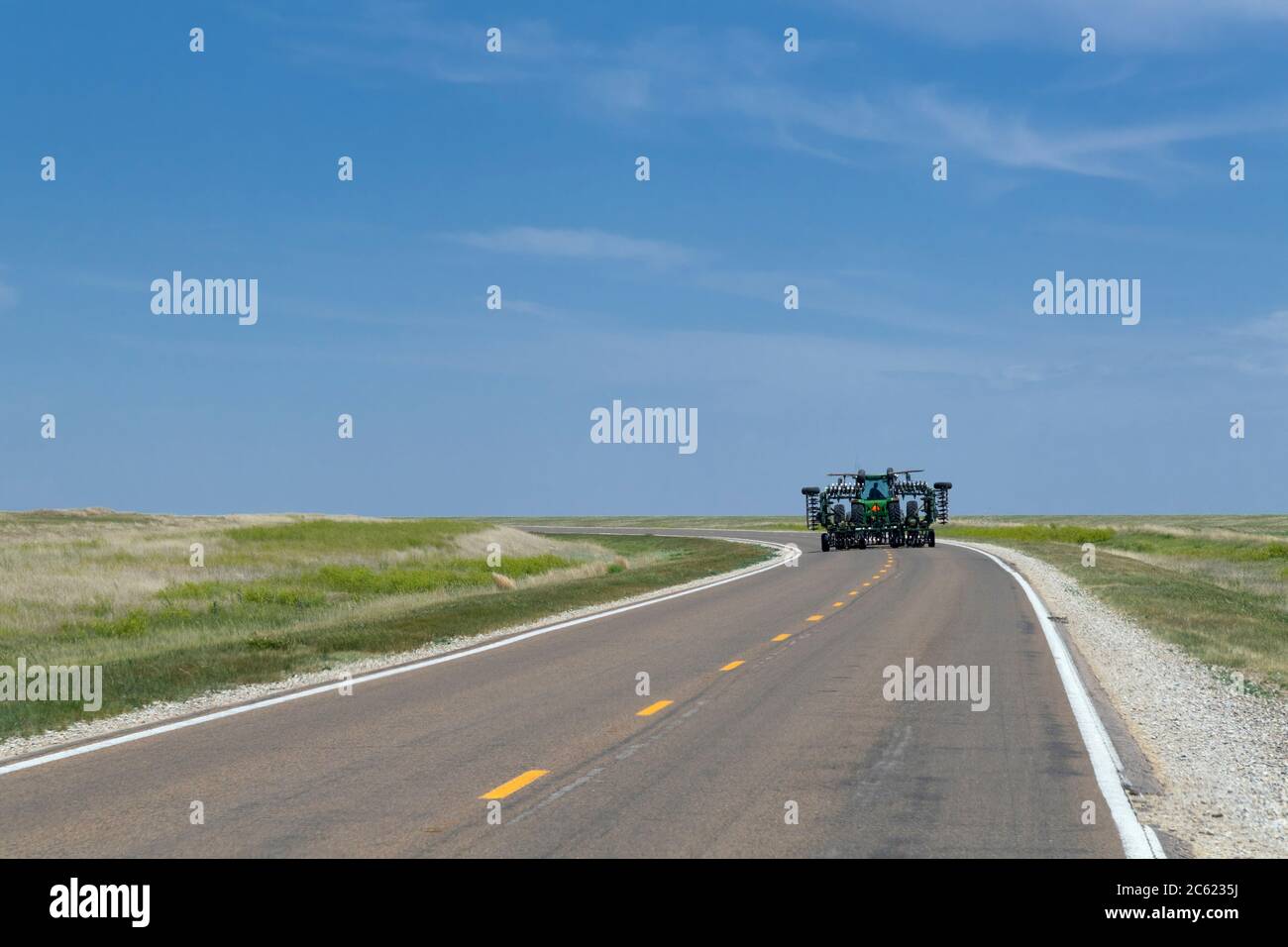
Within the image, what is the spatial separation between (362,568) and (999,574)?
1975cm

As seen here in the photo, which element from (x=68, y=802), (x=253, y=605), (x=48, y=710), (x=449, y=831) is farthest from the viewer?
(x=253, y=605)

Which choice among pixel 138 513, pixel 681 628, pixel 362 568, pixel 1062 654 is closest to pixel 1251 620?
pixel 1062 654

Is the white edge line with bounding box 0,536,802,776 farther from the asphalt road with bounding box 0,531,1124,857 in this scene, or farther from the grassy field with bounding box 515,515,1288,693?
the grassy field with bounding box 515,515,1288,693

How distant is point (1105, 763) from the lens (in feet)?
31.7

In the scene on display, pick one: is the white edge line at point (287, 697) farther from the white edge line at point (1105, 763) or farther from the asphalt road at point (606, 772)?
the white edge line at point (1105, 763)

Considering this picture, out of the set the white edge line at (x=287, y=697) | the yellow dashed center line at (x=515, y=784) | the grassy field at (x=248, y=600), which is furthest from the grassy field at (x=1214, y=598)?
the grassy field at (x=248, y=600)

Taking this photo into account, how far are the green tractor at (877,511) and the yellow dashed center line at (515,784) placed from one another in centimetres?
4748

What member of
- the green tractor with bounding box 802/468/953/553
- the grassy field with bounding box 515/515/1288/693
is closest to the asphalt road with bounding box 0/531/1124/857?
the grassy field with bounding box 515/515/1288/693

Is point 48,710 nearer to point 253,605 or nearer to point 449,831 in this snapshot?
point 449,831

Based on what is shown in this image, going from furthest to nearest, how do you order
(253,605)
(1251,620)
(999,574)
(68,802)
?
(999,574), (253,605), (1251,620), (68,802)

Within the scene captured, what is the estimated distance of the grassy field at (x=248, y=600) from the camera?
15711 millimetres

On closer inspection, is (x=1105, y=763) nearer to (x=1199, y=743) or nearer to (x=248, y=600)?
(x=1199, y=743)

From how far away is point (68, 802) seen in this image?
27.1ft

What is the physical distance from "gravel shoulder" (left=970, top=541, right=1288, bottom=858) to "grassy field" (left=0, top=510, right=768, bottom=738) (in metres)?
9.66
